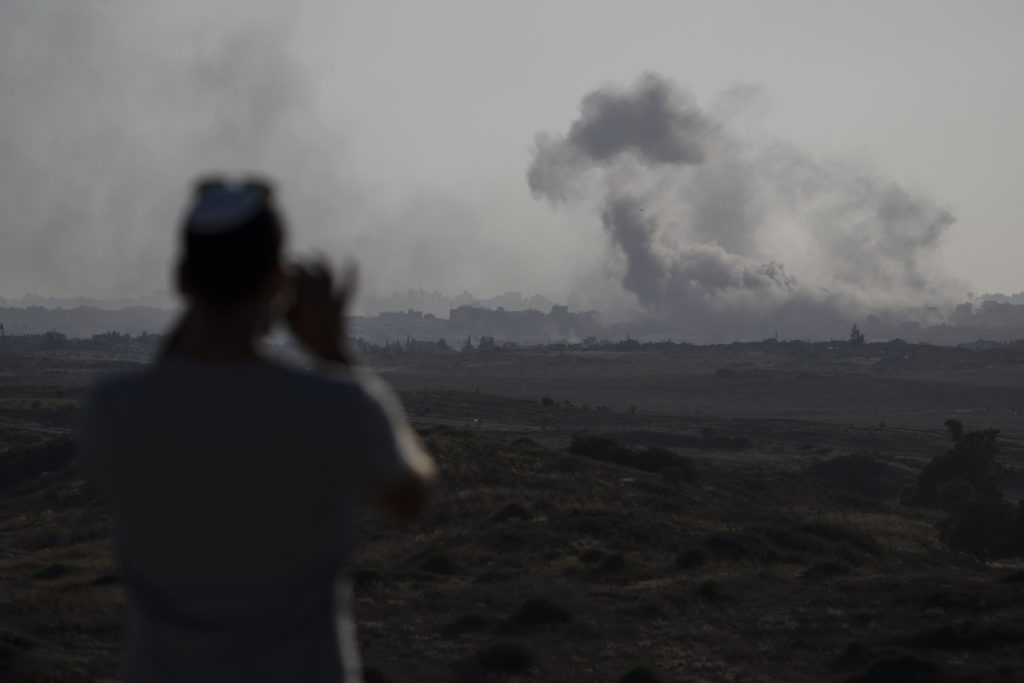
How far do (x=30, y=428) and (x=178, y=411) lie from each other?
253 ft

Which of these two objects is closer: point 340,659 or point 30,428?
point 340,659

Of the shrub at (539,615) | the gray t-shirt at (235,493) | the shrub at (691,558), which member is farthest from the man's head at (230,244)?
the shrub at (691,558)

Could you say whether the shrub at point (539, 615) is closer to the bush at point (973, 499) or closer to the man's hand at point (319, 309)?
the bush at point (973, 499)

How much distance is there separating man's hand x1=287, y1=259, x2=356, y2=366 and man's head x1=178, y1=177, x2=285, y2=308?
4.2 inches

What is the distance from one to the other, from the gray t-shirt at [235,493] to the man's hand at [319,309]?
0.22m

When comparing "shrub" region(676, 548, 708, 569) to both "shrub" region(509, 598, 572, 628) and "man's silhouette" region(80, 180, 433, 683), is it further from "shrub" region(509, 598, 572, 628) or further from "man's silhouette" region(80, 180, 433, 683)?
"man's silhouette" region(80, 180, 433, 683)

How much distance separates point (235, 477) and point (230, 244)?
1.87 ft

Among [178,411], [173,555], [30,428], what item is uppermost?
[178,411]

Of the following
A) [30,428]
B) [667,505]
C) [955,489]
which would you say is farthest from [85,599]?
[30,428]

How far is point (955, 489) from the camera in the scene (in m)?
47.5

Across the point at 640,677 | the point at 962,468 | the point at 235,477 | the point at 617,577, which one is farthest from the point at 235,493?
the point at 962,468

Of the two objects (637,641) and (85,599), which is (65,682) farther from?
(637,641)

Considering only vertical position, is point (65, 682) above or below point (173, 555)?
below

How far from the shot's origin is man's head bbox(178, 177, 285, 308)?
2.90 metres
